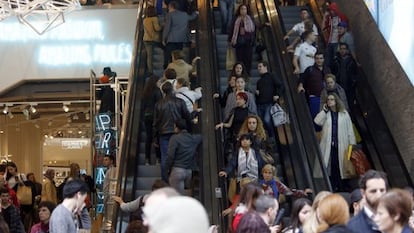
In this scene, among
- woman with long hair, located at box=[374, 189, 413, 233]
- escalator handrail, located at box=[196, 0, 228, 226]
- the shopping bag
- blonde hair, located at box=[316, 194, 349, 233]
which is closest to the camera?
woman with long hair, located at box=[374, 189, 413, 233]

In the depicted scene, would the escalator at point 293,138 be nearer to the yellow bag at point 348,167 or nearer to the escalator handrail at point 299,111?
the escalator handrail at point 299,111

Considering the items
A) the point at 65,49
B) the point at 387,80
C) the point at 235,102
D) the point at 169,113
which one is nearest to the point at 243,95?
the point at 235,102

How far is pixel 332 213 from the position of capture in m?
4.12

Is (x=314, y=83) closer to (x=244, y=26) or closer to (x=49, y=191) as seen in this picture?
(x=244, y=26)

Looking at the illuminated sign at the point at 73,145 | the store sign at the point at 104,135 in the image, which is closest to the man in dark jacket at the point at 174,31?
the store sign at the point at 104,135

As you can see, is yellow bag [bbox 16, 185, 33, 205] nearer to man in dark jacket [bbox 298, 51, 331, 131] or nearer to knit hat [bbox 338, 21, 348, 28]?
man in dark jacket [bbox 298, 51, 331, 131]

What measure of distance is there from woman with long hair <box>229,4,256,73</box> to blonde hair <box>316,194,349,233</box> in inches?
317

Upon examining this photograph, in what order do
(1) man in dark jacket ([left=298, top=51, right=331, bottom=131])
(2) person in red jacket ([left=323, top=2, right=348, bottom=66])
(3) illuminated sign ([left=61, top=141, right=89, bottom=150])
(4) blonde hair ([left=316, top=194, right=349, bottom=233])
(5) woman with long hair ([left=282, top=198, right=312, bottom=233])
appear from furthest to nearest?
(3) illuminated sign ([left=61, top=141, right=89, bottom=150])
(2) person in red jacket ([left=323, top=2, right=348, bottom=66])
(1) man in dark jacket ([left=298, top=51, right=331, bottom=131])
(5) woman with long hair ([left=282, top=198, right=312, bottom=233])
(4) blonde hair ([left=316, top=194, right=349, bottom=233])

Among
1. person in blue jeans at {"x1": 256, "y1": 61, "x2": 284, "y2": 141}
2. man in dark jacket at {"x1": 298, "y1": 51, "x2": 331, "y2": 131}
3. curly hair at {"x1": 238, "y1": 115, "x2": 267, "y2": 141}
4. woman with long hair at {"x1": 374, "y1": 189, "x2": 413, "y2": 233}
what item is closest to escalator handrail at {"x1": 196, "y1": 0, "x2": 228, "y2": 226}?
curly hair at {"x1": 238, "y1": 115, "x2": 267, "y2": 141}

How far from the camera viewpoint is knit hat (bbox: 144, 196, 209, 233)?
2.29m

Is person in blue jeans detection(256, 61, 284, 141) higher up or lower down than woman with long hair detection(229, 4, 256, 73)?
lower down

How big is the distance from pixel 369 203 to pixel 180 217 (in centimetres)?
272

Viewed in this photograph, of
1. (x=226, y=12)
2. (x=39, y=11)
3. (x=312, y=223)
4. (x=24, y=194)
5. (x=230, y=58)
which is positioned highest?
(x=39, y=11)

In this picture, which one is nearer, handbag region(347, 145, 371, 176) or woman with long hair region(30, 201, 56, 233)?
woman with long hair region(30, 201, 56, 233)
